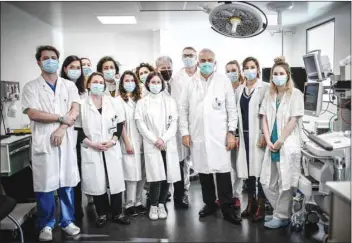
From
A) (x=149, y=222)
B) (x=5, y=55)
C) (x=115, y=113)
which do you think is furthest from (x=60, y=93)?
(x=149, y=222)

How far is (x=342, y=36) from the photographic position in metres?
3.46

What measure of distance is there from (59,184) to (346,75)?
2082 millimetres

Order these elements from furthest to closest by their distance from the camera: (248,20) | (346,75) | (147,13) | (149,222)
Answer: (147,13)
(149,222)
(346,75)
(248,20)

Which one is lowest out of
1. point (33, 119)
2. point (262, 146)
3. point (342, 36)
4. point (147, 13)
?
point (262, 146)

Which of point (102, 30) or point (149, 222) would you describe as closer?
point (149, 222)

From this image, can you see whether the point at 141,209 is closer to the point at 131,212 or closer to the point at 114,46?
the point at 131,212

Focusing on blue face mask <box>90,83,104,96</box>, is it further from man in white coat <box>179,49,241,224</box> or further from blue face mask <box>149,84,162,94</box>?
man in white coat <box>179,49,241,224</box>

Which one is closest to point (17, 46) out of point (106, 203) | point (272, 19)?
point (106, 203)

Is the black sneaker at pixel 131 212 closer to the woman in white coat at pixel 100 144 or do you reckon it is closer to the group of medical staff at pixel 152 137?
the group of medical staff at pixel 152 137

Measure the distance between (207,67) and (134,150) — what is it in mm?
827

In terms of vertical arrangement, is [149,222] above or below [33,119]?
below

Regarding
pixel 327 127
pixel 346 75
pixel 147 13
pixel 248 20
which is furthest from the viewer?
pixel 147 13

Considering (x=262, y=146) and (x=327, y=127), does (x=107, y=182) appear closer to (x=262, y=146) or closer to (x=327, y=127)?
(x=262, y=146)

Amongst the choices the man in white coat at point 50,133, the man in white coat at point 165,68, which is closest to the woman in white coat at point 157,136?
the man in white coat at point 165,68
